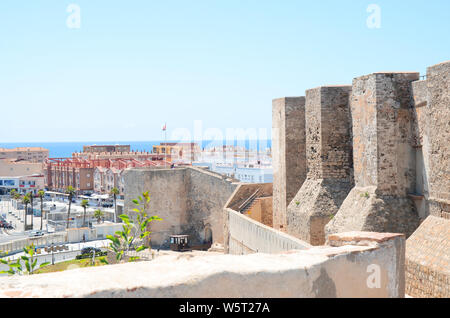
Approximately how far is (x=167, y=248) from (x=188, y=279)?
27.0 meters

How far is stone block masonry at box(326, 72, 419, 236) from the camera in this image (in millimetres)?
11570

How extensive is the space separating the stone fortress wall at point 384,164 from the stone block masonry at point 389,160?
0.02 metres

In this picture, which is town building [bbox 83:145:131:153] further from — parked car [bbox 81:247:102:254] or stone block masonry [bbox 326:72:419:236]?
stone block masonry [bbox 326:72:419:236]

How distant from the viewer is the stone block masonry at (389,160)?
11.6 meters

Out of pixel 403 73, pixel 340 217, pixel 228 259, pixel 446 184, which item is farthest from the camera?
pixel 340 217

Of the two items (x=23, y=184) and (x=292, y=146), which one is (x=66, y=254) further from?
(x=23, y=184)

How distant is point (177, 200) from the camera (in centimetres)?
3095

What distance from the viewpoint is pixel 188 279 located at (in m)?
3.99

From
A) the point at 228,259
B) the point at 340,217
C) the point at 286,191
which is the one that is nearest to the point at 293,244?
the point at 340,217

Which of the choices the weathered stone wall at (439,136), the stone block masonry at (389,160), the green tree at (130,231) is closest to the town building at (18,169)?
the stone block masonry at (389,160)

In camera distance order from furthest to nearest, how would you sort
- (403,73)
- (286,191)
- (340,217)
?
1. (286,191)
2. (340,217)
3. (403,73)

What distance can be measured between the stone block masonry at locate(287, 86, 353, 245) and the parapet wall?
863 centimetres
